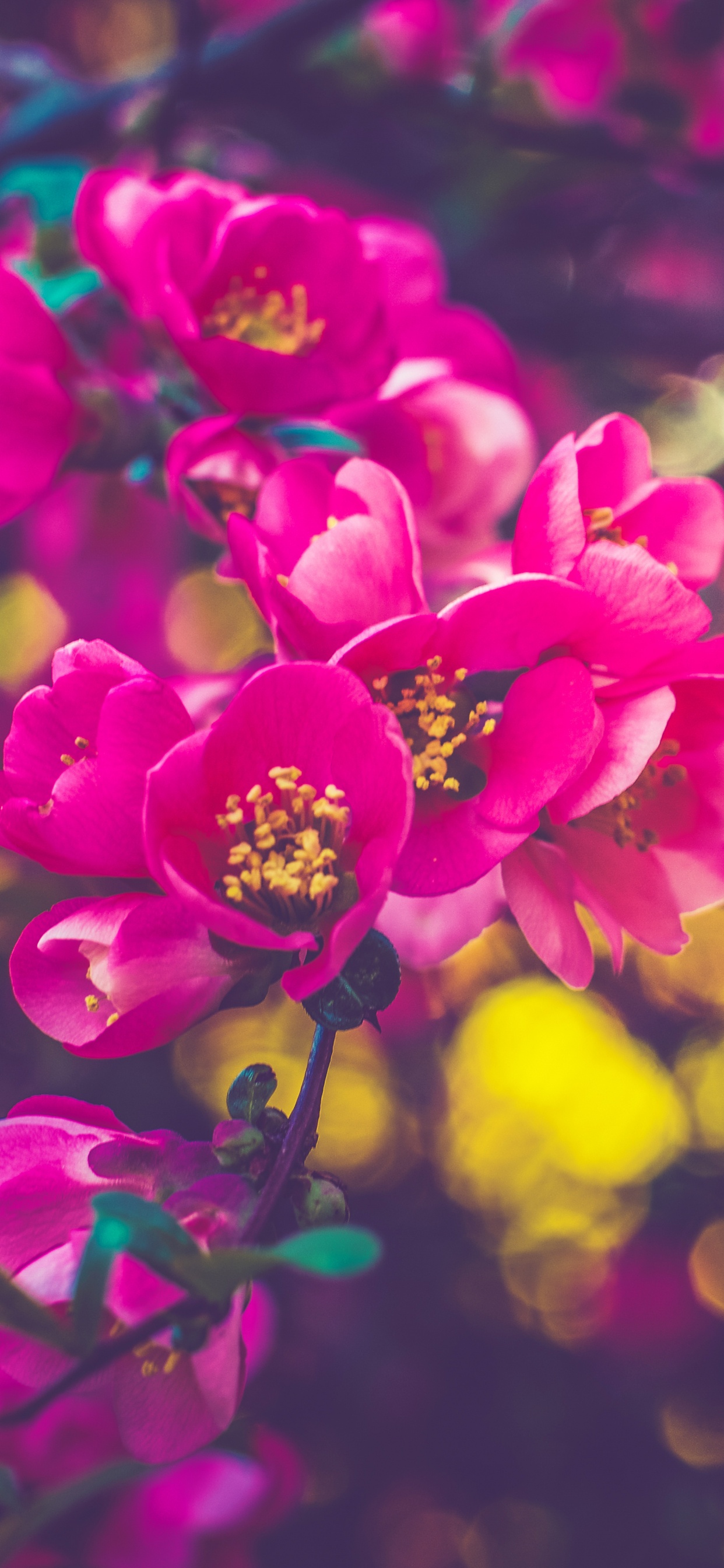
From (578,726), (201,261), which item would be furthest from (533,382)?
(578,726)

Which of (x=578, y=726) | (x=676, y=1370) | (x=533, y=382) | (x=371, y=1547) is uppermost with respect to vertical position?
(x=578, y=726)

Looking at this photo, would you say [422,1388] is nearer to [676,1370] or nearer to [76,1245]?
[676,1370]

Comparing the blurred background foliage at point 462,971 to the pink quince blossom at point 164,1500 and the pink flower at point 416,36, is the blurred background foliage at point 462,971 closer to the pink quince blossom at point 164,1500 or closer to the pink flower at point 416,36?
the pink flower at point 416,36

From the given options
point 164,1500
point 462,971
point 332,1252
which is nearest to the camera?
point 332,1252

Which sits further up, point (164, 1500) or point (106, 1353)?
point (106, 1353)

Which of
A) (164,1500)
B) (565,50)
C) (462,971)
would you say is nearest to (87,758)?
(164,1500)

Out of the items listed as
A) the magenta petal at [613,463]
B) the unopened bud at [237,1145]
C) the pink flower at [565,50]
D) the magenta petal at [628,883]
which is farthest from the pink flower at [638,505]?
the pink flower at [565,50]

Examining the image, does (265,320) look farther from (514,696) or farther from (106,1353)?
(106,1353)
